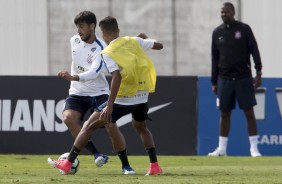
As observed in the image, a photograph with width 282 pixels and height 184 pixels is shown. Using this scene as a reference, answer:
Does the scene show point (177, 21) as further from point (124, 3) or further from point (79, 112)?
point (79, 112)

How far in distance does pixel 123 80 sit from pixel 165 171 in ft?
5.63

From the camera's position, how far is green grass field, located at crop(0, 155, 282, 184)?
14.1 m

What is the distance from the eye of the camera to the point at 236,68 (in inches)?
759

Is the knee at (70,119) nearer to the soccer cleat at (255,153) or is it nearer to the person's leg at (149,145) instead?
the person's leg at (149,145)

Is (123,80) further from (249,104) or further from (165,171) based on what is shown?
(249,104)

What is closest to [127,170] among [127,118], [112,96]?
[112,96]

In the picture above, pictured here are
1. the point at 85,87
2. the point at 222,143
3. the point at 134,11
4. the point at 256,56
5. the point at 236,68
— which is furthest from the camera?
the point at 134,11

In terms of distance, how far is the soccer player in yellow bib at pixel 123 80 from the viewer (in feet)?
47.4

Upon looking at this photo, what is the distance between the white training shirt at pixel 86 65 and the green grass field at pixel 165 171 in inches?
41.6

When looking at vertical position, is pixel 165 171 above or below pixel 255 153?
above

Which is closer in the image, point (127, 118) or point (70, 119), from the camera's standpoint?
point (70, 119)

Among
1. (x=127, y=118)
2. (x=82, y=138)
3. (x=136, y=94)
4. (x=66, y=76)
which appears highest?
(x=66, y=76)

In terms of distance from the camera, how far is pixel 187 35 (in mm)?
31562

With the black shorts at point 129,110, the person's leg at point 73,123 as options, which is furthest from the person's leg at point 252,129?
the black shorts at point 129,110
